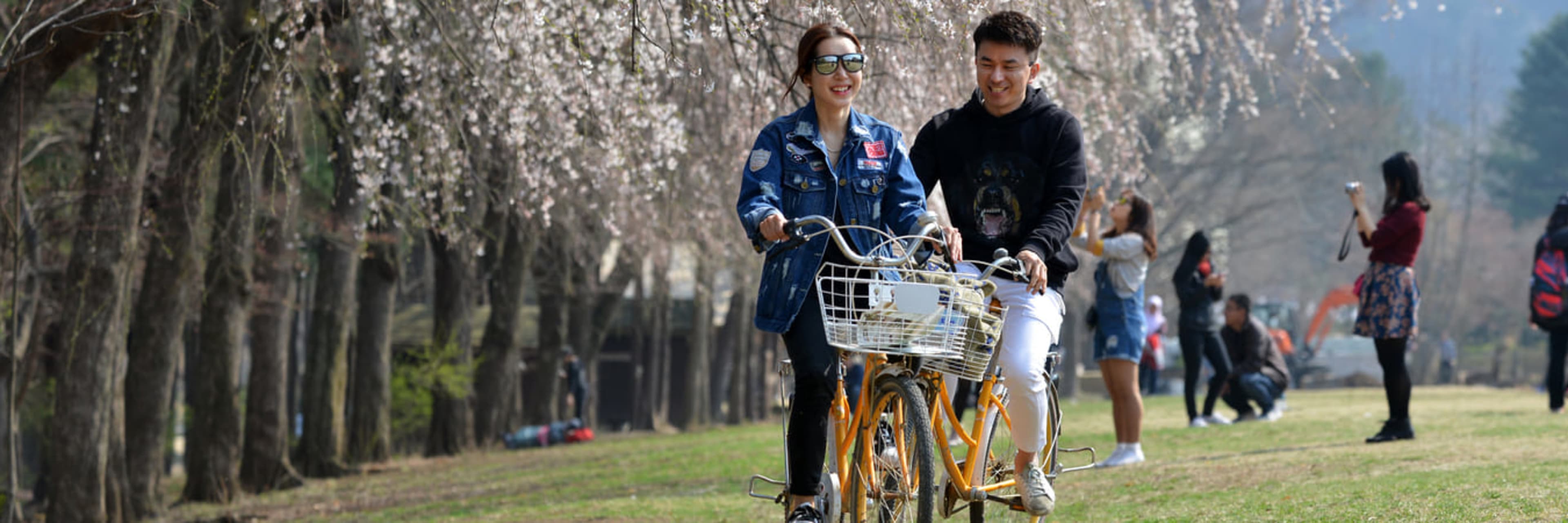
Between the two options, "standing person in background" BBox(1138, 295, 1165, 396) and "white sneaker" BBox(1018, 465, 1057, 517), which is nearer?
"white sneaker" BBox(1018, 465, 1057, 517)

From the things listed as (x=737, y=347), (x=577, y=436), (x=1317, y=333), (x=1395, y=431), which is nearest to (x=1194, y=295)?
(x=1395, y=431)

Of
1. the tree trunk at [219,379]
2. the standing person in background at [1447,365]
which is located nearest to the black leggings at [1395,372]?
the tree trunk at [219,379]

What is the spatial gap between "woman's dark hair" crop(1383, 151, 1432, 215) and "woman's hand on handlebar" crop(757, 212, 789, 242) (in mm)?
6199

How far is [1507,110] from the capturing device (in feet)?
251

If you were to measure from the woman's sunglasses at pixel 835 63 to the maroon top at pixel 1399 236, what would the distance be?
5.72 m

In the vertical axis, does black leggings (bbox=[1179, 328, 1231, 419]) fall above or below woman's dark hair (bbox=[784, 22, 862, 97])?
below

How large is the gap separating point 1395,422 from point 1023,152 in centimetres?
559

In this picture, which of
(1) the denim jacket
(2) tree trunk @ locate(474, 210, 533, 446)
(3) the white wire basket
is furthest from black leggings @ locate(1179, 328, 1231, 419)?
(2) tree trunk @ locate(474, 210, 533, 446)

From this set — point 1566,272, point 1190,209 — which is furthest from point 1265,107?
point 1566,272

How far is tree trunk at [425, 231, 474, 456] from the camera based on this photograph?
23.3 meters

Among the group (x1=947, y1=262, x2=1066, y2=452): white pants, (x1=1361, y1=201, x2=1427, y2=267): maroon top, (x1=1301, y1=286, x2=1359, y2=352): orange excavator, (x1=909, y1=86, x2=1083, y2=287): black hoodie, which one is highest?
(x1=1301, y1=286, x2=1359, y2=352): orange excavator

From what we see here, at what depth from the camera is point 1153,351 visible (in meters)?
26.7

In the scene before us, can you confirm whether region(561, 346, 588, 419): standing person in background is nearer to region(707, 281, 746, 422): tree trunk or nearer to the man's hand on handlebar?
region(707, 281, 746, 422): tree trunk

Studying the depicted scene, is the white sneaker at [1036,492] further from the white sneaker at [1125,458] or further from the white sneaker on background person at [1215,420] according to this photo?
the white sneaker on background person at [1215,420]
